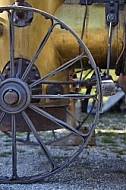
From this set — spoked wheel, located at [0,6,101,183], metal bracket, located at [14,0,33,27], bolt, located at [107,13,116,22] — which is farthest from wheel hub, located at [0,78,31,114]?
bolt, located at [107,13,116,22]

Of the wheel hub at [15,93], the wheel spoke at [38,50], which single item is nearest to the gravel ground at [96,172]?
the wheel hub at [15,93]

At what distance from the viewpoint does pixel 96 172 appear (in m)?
4.64

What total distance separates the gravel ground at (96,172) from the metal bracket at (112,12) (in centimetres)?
123

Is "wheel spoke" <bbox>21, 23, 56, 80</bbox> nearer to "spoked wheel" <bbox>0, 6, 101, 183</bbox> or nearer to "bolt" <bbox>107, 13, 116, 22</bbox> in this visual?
"spoked wheel" <bbox>0, 6, 101, 183</bbox>

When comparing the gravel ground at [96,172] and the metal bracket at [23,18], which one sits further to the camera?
the metal bracket at [23,18]

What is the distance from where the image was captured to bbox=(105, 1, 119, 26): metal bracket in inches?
168

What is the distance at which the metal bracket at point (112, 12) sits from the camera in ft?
14.0

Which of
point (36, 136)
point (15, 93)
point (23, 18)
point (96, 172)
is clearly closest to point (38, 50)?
point (23, 18)

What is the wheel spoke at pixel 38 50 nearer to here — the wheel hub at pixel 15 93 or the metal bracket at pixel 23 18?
the wheel hub at pixel 15 93

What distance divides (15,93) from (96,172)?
1154 mm

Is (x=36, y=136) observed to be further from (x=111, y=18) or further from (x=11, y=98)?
(x=111, y=18)

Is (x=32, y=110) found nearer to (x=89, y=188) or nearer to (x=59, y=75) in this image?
(x=59, y=75)

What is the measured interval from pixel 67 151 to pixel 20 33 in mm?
2177

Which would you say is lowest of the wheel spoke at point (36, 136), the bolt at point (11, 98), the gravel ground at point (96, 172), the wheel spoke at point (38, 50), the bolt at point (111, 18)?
the gravel ground at point (96, 172)
